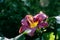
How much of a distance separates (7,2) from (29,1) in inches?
15.7

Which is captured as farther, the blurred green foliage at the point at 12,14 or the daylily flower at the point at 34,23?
the blurred green foliage at the point at 12,14

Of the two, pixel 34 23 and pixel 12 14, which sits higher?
pixel 12 14

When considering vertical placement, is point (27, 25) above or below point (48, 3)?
below

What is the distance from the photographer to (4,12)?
9.05 ft

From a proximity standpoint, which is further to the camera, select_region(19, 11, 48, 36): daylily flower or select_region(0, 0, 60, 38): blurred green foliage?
select_region(0, 0, 60, 38): blurred green foliage

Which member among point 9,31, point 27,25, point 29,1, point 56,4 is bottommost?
point 27,25

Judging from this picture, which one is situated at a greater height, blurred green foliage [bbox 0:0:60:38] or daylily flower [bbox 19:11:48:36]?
blurred green foliage [bbox 0:0:60:38]

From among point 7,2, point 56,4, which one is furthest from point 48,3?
point 7,2

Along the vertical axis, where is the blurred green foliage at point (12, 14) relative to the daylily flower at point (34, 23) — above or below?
above

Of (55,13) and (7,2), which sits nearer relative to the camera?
(7,2)

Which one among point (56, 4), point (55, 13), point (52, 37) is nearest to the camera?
point (52, 37)

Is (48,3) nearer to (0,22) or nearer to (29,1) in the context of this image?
(29,1)

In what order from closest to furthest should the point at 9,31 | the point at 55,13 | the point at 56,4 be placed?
1. the point at 9,31
2. the point at 55,13
3. the point at 56,4

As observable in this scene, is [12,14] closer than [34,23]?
No
